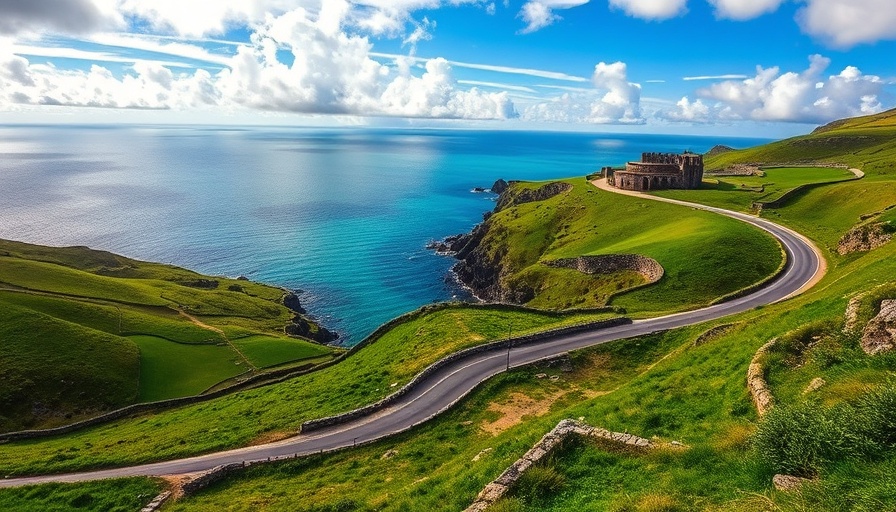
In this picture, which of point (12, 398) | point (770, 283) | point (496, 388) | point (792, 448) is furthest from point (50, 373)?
point (770, 283)

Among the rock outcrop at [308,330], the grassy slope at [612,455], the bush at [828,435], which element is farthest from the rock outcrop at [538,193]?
the bush at [828,435]

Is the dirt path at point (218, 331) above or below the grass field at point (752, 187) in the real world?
below

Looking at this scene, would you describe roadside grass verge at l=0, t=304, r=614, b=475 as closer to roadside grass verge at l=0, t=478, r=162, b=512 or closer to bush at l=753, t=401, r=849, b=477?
roadside grass verge at l=0, t=478, r=162, b=512

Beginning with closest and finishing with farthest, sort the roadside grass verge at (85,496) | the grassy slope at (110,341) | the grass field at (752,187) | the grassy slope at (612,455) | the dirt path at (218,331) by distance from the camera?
the grassy slope at (612,455), the roadside grass verge at (85,496), the grassy slope at (110,341), the dirt path at (218,331), the grass field at (752,187)

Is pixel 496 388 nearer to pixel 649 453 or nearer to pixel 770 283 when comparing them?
pixel 649 453

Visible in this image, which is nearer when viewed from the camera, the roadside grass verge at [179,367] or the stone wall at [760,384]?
the stone wall at [760,384]

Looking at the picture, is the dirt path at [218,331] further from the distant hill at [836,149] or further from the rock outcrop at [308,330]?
the distant hill at [836,149]
